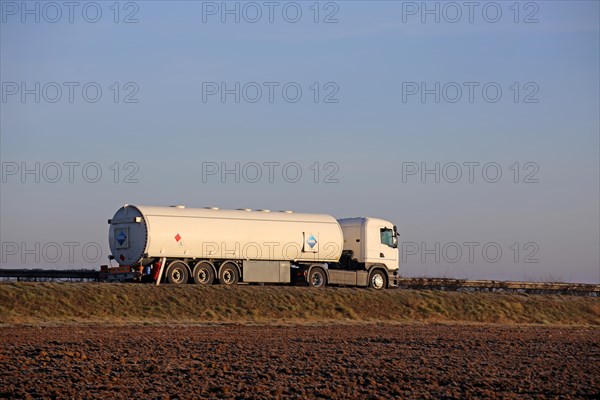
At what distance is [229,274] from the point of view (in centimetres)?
4144

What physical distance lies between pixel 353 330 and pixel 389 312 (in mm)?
9168

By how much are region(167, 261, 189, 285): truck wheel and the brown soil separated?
1088 cm

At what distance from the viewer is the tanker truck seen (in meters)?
39.3

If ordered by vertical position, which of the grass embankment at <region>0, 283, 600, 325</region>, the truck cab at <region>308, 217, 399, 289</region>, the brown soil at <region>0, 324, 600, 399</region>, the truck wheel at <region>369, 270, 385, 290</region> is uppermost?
the truck cab at <region>308, 217, 399, 289</region>

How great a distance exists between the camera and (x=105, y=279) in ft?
132

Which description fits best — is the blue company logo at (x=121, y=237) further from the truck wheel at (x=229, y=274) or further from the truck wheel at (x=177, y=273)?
the truck wheel at (x=229, y=274)

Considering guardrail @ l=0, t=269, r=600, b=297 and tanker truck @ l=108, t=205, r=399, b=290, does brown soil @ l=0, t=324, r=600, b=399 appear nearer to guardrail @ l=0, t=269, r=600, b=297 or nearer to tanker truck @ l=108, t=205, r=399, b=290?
tanker truck @ l=108, t=205, r=399, b=290

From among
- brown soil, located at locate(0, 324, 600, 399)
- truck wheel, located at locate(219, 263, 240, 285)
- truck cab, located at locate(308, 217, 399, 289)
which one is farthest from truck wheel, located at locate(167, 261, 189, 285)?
brown soil, located at locate(0, 324, 600, 399)

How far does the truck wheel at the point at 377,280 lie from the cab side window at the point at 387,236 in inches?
56.6

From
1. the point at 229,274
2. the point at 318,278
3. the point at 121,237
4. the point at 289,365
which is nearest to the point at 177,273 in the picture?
the point at 229,274

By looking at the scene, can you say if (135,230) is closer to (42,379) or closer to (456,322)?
(456,322)

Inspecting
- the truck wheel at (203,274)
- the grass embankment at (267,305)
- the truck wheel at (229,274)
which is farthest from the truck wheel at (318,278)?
the truck wheel at (203,274)

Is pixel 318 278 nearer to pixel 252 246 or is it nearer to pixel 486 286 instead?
pixel 252 246

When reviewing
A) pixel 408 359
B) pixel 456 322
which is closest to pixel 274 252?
pixel 456 322
